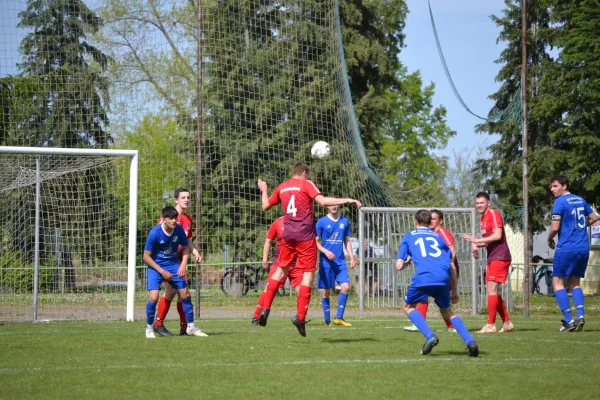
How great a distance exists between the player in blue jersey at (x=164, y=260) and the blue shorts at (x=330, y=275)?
3.57m

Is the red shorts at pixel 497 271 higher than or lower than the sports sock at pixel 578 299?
higher

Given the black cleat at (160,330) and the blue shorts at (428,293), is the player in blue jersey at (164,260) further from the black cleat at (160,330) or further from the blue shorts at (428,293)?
the blue shorts at (428,293)

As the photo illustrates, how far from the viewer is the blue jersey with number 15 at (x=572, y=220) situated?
41.6 feet

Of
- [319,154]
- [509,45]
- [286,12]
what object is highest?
[509,45]

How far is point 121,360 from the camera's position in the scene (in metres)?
8.83

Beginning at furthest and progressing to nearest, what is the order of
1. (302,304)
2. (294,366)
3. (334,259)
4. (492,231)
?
(334,259), (492,231), (302,304), (294,366)

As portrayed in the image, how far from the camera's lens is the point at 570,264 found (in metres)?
12.7

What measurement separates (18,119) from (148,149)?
10.4ft

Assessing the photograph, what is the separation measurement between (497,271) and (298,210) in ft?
12.3

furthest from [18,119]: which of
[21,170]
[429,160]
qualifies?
[429,160]

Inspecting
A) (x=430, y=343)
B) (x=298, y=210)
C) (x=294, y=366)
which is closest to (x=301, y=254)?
(x=298, y=210)

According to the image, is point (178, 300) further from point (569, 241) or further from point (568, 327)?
point (569, 241)

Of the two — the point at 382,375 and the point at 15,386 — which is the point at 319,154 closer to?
the point at 382,375

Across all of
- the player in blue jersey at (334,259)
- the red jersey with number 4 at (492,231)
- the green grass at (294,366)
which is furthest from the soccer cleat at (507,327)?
the player in blue jersey at (334,259)
